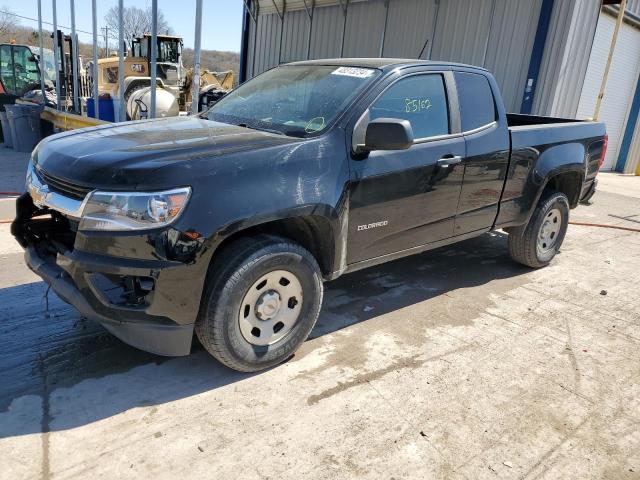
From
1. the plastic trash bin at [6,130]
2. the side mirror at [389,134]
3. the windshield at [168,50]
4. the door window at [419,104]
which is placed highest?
the windshield at [168,50]

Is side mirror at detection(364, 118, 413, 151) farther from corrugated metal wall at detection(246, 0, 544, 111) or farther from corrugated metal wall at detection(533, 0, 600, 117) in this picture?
corrugated metal wall at detection(533, 0, 600, 117)

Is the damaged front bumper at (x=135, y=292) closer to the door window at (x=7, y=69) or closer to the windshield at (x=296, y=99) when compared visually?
the windshield at (x=296, y=99)

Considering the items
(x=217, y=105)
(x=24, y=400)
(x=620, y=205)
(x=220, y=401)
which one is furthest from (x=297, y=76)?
(x=620, y=205)

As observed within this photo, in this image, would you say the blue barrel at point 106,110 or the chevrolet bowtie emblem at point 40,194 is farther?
the blue barrel at point 106,110

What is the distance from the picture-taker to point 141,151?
281 centimetres

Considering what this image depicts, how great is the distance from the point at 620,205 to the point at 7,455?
33.2 ft

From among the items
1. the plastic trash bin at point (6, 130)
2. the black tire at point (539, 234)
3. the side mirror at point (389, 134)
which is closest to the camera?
the side mirror at point (389, 134)

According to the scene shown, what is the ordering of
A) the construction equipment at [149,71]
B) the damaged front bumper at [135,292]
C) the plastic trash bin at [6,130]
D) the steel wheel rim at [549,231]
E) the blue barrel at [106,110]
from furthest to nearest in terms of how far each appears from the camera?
1. the construction equipment at [149,71]
2. the blue barrel at [106,110]
3. the plastic trash bin at [6,130]
4. the steel wheel rim at [549,231]
5. the damaged front bumper at [135,292]

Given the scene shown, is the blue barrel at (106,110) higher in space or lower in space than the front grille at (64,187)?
lower

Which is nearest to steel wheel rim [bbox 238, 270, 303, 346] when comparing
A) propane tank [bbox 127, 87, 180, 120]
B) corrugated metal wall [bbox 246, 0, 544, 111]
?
corrugated metal wall [bbox 246, 0, 544, 111]

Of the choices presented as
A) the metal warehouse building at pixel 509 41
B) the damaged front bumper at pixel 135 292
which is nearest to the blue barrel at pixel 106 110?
the metal warehouse building at pixel 509 41

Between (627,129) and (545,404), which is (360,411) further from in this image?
(627,129)

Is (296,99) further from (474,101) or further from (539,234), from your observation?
(539,234)

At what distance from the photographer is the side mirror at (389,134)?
10.3 feet
